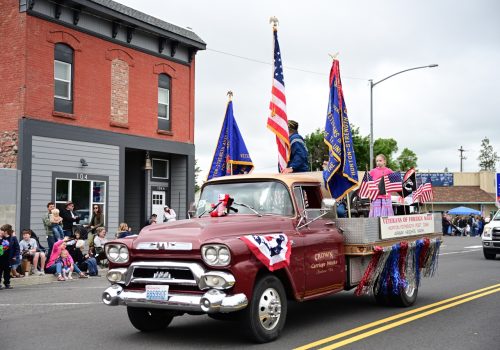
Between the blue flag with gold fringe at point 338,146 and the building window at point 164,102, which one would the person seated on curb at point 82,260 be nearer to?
the building window at point 164,102

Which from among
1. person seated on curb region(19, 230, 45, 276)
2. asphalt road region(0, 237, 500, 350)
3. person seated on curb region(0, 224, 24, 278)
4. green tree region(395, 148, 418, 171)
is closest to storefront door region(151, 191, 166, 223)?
person seated on curb region(19, 230, 45, 276)

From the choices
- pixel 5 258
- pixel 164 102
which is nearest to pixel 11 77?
pixel 164 102

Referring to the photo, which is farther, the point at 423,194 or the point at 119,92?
the point at 119,92

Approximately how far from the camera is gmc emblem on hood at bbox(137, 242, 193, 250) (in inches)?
255

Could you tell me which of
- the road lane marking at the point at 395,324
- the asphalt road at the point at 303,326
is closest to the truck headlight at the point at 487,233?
the asphalt road at the point at 303,326

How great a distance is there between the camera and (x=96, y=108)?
21406 mm

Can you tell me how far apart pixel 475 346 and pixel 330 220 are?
251 centimetres

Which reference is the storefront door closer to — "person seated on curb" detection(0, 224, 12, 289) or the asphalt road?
"person seated on curb" detection(0, 224, 12, 289)

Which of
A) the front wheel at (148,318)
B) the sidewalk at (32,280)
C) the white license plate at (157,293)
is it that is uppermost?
the white license plate at (157,293)

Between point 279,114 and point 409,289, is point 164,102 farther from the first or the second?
point 409,289

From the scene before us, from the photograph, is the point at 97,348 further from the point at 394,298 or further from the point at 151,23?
the point at 151,23

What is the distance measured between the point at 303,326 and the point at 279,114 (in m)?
4.43

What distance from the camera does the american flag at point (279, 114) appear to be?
10.6 meters

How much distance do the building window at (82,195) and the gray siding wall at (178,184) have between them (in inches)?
172
